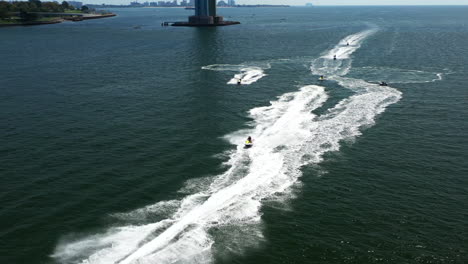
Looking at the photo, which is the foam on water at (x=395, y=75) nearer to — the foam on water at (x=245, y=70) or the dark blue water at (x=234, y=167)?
the dark blue water at (x=234, y=167)

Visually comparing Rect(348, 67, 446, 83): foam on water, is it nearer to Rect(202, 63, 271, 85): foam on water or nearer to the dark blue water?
the dark blue water

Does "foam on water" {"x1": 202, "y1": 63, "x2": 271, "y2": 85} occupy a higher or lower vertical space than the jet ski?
higher

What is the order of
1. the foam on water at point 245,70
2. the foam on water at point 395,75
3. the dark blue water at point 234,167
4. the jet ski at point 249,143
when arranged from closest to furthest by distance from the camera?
the dark blue water at point 234,167 < the jet ski at point 249,143 < the foam on water at point 395,75 < the foam on water at point 245,70

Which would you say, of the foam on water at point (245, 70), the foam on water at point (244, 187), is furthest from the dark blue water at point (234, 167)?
the foam on water at point (245, 70)

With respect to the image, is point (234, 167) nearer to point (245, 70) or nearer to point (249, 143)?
point (249, 143)

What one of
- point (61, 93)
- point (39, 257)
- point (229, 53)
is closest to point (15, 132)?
point (61, 93)

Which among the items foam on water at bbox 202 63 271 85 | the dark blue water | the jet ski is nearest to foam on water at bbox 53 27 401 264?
the dark blue water
